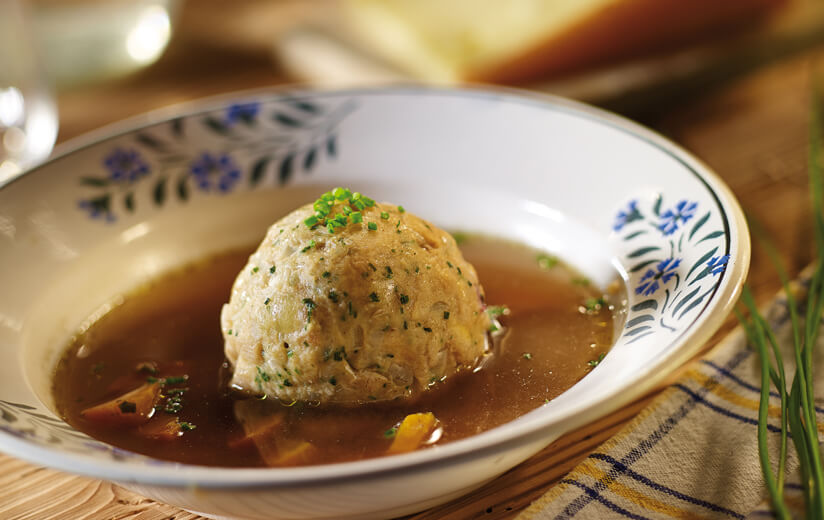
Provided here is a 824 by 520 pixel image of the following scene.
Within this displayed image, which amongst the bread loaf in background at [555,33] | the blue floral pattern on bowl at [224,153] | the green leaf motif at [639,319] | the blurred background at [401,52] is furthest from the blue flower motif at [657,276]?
the bread loaf in background at [555,33]

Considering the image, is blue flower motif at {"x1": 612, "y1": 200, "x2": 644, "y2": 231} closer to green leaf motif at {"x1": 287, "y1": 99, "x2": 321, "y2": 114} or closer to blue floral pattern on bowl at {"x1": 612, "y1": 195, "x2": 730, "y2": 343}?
blue floral pattern on bowl at {"x1": 612, "y1": 195, "x2": 730, "y2": 343}

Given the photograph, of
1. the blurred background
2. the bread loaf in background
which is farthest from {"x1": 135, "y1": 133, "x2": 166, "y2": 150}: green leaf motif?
the bread loaf in background

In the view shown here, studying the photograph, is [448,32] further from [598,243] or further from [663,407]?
[663,407]

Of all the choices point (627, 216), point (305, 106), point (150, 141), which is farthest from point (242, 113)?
point (627, 216)

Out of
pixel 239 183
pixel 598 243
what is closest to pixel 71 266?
pixel 239 183

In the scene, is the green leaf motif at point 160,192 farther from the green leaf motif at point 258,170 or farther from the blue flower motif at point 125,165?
the green leaf motif at point 258,170

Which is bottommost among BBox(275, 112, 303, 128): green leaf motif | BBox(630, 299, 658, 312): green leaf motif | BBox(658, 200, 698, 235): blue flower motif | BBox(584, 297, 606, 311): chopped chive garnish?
BBox(630, 299, 658, 312): green leaf motif
